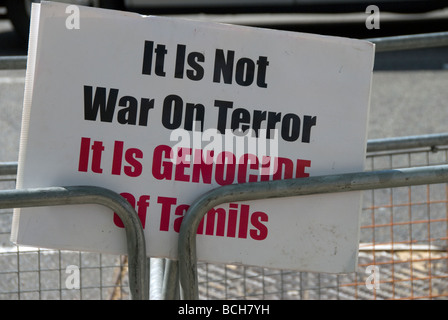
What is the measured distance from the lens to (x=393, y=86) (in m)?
8.73

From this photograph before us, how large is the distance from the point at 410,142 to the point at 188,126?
1.25 meters

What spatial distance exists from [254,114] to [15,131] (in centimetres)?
531

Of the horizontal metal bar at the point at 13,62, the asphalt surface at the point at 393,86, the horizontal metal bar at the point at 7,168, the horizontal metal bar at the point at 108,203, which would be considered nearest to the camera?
the horizontal metal bar at the point at 108,203

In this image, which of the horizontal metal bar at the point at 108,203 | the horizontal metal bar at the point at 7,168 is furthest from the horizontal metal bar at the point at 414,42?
the horizontal metal bar at the point at 108,203

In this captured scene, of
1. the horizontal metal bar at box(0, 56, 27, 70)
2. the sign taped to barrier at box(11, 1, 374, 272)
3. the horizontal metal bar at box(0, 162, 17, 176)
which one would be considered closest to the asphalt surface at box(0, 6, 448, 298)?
the horizontal metal bar at box(0, 56, 27, 70)

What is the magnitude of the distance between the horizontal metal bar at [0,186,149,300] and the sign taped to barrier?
44mm

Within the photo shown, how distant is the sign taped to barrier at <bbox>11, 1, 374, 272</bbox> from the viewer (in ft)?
6.90

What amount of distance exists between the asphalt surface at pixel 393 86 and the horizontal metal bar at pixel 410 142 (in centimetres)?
254

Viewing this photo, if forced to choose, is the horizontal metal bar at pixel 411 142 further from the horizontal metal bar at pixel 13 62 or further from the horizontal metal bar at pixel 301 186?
the horizontal metal bar at pixel 13 62

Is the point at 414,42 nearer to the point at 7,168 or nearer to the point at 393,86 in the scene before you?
the point at 7,168

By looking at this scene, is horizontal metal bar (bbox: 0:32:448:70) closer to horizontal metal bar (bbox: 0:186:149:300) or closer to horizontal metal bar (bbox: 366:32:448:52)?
horizontal metal bar (bbox: 366:32:448:52)

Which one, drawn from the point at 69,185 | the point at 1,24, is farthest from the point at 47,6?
the point at 1,24

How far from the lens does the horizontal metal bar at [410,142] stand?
306 centimetres
